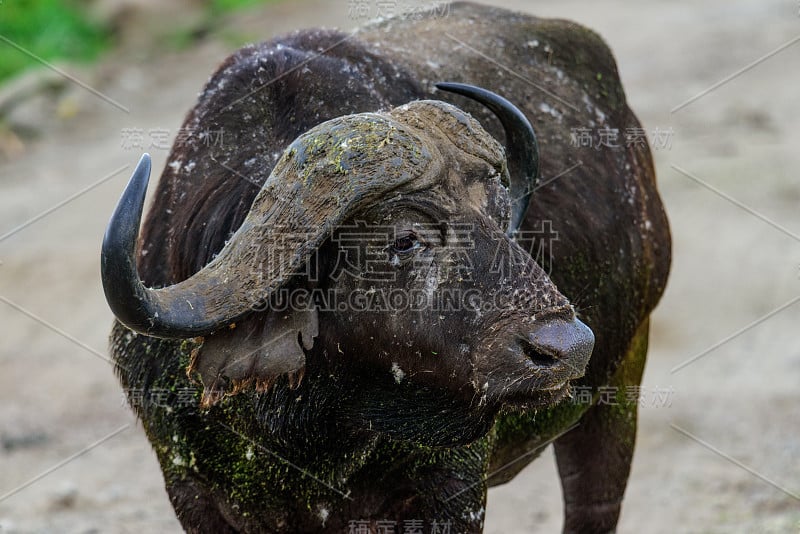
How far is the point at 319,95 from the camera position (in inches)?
183

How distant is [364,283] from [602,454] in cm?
281

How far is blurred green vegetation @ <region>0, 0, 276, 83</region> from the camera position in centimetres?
1750

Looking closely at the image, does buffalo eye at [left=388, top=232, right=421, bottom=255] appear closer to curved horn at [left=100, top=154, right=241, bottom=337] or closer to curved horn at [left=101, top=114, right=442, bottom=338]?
curved horn at [left=101, top=114, right=442, bottom=338]

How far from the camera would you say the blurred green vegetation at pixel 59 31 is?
1750 cm

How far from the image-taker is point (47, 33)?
58.6ft

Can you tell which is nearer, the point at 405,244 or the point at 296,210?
the point at 296,210

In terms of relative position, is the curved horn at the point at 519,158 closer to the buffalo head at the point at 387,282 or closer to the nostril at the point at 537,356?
the buffalo head at the point at 387,282

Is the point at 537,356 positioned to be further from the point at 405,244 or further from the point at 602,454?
the point at 602,454

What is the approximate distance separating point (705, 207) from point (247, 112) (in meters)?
8.68

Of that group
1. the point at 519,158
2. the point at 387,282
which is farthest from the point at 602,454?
the point at 387,282

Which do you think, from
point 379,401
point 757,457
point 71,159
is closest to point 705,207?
point 757,457

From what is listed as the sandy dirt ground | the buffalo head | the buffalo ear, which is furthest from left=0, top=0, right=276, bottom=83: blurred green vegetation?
the buffalo ear

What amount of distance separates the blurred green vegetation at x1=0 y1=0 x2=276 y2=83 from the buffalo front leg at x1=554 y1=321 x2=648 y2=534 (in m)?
11.9

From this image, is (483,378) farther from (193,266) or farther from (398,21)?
(398,21)
